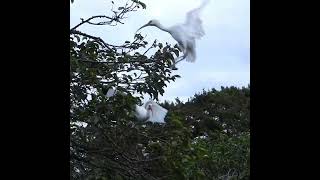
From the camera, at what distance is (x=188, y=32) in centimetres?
194

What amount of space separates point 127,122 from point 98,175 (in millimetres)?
253

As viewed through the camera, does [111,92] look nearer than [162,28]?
No

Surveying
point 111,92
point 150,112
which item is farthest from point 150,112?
point 111,92

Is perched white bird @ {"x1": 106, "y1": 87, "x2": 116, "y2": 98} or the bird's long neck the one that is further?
perched white bird @ {"x1": 106, "y1": 87, "x2": 116, "y2": 98}

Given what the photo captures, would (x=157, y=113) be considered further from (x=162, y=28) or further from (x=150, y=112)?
(x=162, y=28)

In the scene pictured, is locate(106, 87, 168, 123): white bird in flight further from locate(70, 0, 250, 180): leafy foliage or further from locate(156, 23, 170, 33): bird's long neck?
locate(156, 23, 170, 33): bird's long neck

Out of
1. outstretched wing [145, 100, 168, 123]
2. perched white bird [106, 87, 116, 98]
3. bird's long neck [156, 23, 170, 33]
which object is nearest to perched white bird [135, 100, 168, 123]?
outstretched wing [145, 100, 168, 123]

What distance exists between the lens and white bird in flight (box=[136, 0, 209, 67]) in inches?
72.9

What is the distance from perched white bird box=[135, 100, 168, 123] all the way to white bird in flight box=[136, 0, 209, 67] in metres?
0.30

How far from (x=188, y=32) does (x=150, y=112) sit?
1.67ft

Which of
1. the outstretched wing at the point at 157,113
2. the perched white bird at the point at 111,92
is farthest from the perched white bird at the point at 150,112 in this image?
the perched white bird at the point at 111,92

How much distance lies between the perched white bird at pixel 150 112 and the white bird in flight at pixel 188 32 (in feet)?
1.00
